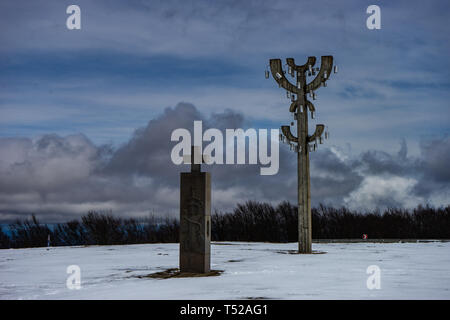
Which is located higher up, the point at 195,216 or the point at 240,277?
the point at 195,216

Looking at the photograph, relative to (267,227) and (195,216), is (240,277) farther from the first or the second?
(267,227)

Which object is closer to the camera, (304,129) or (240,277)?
(240,277)

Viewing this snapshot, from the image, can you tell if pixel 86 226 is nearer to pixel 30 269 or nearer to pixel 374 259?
pixel 30 269

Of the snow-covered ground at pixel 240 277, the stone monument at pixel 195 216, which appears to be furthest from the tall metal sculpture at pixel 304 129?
the stone monument at pixel 195 216

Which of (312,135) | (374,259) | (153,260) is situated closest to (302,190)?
(312,135)

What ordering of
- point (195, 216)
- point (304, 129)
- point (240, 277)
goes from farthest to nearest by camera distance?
1. point (304, 129)
2. point (195, 216)
3. point (240, 277)

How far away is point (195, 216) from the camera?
30.2 ft

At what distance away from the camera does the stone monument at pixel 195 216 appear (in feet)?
30.1

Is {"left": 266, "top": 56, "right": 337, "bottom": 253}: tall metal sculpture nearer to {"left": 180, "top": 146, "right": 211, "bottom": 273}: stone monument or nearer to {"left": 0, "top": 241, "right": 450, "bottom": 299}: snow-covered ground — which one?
{"left": 0, "top": 241, "right": 450, "bottom": 299}: snow-covered ground

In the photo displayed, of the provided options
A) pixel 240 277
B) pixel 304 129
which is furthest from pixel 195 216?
pixel 304 129

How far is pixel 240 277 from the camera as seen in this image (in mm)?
8641

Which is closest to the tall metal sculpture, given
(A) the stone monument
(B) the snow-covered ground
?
(B) the snow-covered ground

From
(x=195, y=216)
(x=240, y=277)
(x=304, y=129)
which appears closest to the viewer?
(x=240, y=277)

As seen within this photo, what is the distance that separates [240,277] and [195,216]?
131 centimetres
